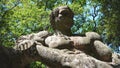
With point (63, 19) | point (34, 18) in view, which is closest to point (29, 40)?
point (63, 19)

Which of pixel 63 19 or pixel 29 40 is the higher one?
pixel 63 19

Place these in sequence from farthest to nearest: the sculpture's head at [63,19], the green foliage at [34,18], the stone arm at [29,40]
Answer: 1. the green foliage at [34,18]
2. the sculpture's head at [63,19]
3. the stone arm at [29,40]

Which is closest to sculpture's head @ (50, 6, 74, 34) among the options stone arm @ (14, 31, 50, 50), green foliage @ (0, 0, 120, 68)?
stone arm @ (14, 31, 50, 50)

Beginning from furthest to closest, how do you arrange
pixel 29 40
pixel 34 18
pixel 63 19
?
pixel 34 18, pixel 63 19, pixel 29 40

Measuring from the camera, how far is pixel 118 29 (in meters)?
16.0

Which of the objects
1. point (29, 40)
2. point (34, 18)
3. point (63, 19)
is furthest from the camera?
point (34, 18)

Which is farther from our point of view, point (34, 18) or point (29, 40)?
point (34, 18)

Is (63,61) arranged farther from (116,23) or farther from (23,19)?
(23,19)

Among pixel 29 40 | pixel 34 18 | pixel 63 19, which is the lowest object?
pixel 34 18

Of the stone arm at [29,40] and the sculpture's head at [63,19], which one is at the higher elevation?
the sculpture's head at [63,19]

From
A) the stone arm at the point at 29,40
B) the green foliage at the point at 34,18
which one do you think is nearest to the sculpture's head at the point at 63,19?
the stone arm at the point at 29,40

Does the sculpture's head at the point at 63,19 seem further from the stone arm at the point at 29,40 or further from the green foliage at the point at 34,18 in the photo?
the green foliage at the point at 34,18

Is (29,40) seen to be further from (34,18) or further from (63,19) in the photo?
(34,18)

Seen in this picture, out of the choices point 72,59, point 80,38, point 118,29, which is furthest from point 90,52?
point 118,29
